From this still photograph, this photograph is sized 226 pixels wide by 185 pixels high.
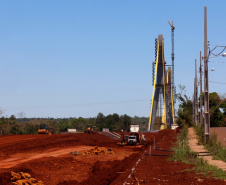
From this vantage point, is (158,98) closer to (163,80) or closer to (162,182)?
(163,80)

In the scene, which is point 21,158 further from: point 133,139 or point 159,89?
point 159,89

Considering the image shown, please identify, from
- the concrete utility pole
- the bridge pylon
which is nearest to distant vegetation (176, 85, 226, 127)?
the bridge pylon

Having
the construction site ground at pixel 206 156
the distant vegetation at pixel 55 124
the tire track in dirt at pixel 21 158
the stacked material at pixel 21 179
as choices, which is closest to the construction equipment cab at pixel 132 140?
the construction site ground at pixel 206 156

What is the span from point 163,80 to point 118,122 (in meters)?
78.0

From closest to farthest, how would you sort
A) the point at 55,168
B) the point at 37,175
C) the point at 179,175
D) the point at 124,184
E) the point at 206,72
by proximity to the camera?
the point at 124,184 < the point at 179,175 < the point at 37,175 < the point at 55,168 < the point at 206,72

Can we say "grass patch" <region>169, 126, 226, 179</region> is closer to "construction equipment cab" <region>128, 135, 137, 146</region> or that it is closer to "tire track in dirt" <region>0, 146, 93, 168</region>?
"tire track in dirt" <region>0, 146, 93, 168</region>

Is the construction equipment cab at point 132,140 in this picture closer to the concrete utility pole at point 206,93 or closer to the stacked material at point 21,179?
the concrete utility pole at point 206,93

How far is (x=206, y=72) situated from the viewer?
3222 centimetres

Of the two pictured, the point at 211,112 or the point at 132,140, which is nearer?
the point at 132,140

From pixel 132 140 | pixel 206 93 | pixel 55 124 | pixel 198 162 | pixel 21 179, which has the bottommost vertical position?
pixel 21 179

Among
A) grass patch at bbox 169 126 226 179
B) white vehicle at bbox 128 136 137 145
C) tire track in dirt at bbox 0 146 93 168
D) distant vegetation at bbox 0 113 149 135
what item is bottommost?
tire track in dirt at bbox 0 146 93 168

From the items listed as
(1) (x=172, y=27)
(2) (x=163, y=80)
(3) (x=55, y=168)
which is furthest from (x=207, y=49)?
(1) (x=172, y=27)

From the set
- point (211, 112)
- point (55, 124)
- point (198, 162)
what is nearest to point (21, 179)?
point (198, 162)

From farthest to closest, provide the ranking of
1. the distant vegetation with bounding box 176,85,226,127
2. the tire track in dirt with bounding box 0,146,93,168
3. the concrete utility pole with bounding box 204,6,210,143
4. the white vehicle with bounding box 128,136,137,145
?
1. the distant vegetation with bounding box 176,85,226,127
2. the white vehicle with bounding box 128,136,137,145
3. the concrete utility pole with bounding box 204,6,210,143
4. the tire track in dirt with bounding box 0,146,93,168
